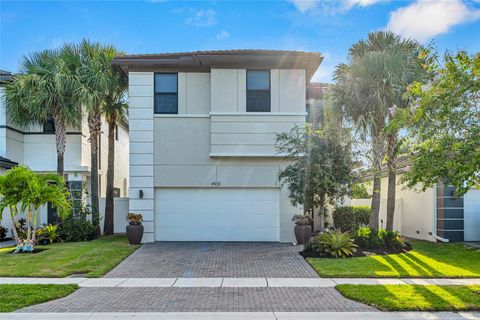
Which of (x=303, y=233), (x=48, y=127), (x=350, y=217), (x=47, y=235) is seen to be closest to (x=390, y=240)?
(x=303, y=233)

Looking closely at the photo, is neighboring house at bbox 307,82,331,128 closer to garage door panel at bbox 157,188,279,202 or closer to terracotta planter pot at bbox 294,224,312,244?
garage door panel at bbox 157,188,279,202

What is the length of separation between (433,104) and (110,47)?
1301 cm

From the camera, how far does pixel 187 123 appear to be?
14281 mm

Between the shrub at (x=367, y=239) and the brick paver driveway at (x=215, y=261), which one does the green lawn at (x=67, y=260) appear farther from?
the shrub at (x=367, y=239)

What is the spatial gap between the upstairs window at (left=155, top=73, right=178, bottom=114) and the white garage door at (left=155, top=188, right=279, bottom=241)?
3282mm

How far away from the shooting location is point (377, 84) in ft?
39.0

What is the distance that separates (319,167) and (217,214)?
4.93 m

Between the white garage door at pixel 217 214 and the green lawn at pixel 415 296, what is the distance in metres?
6.73

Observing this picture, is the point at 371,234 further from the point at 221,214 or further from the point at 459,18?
the point at 459,18

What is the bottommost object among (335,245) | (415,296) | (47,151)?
(415,296)

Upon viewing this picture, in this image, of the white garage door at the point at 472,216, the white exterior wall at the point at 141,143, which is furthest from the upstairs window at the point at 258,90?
the white garage door at the point at 472,216

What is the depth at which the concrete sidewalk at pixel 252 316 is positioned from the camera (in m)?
5.91

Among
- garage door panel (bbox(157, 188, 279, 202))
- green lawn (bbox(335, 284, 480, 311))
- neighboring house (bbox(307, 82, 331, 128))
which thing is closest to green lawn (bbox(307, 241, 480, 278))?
green lawn (bbox(335, 284, 480, 311))

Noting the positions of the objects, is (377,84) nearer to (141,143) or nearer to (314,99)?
(314,99)
